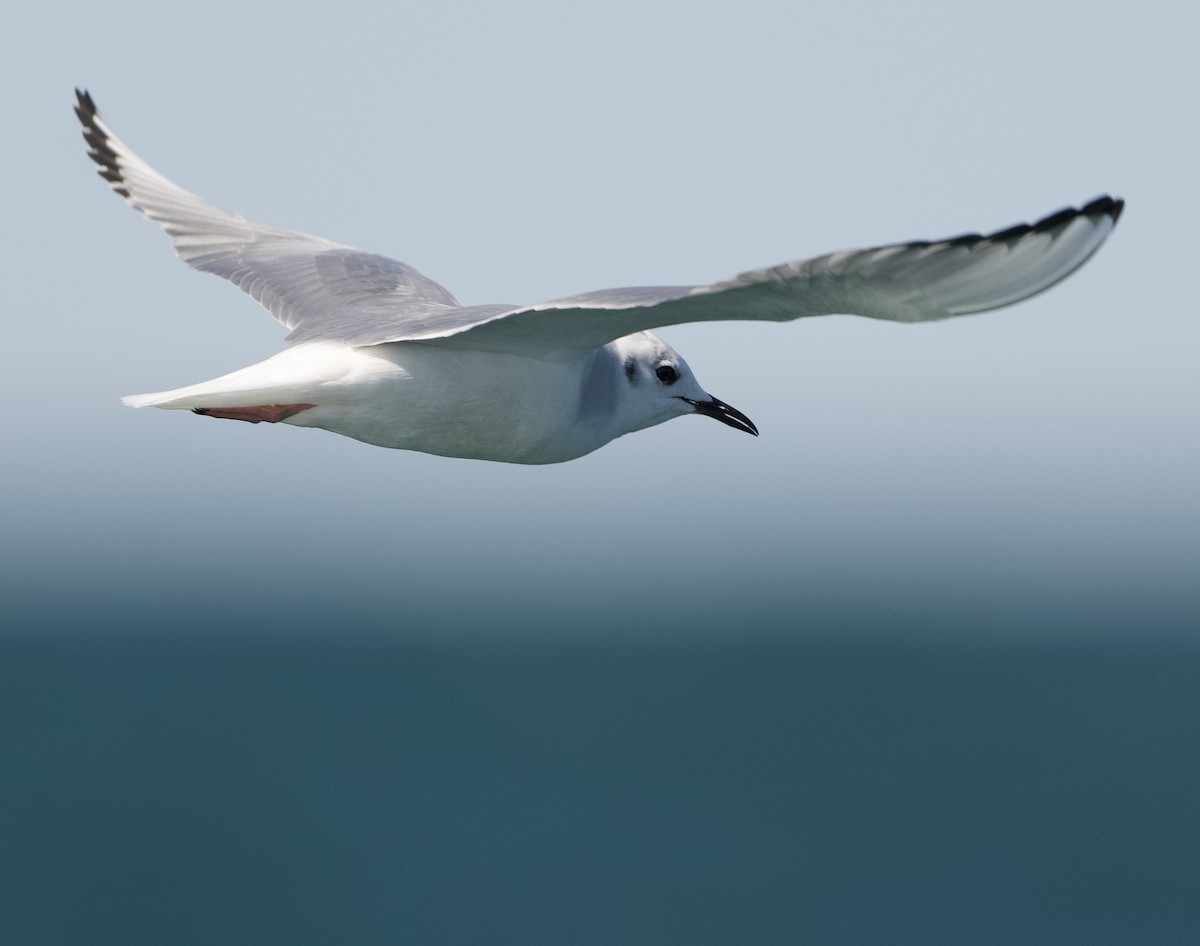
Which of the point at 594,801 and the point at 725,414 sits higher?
the point at 725,414

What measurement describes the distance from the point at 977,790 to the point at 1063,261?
121880 mm

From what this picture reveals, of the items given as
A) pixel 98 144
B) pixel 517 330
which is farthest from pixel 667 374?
pixel 98 144

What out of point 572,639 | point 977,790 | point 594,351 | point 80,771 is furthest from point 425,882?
point 594,351

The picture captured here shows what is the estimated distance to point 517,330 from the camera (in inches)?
377

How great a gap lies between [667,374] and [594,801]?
→ 11029cm

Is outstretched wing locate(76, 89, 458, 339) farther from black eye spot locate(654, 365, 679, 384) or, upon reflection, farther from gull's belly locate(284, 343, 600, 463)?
black eye spot locate(654, 365, 679, 384)

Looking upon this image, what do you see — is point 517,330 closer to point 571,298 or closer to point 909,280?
point 571,298

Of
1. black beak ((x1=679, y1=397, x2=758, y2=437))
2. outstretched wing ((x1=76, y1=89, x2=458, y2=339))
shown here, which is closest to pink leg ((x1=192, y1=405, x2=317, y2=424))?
outstretched wing ((x1=76, y1=89, x2=458, y2=339))

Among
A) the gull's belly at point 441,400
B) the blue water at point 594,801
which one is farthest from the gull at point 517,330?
the blue water at point 594,801

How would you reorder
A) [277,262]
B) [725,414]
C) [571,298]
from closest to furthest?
[571,298] → [725,414] → [277,262]

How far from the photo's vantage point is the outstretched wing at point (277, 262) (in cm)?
1190

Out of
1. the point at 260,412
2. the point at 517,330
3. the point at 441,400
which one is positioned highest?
the point at 517,330

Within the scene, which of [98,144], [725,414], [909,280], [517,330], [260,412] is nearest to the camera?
[909,280]

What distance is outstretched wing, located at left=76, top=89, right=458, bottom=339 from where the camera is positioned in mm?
11898
